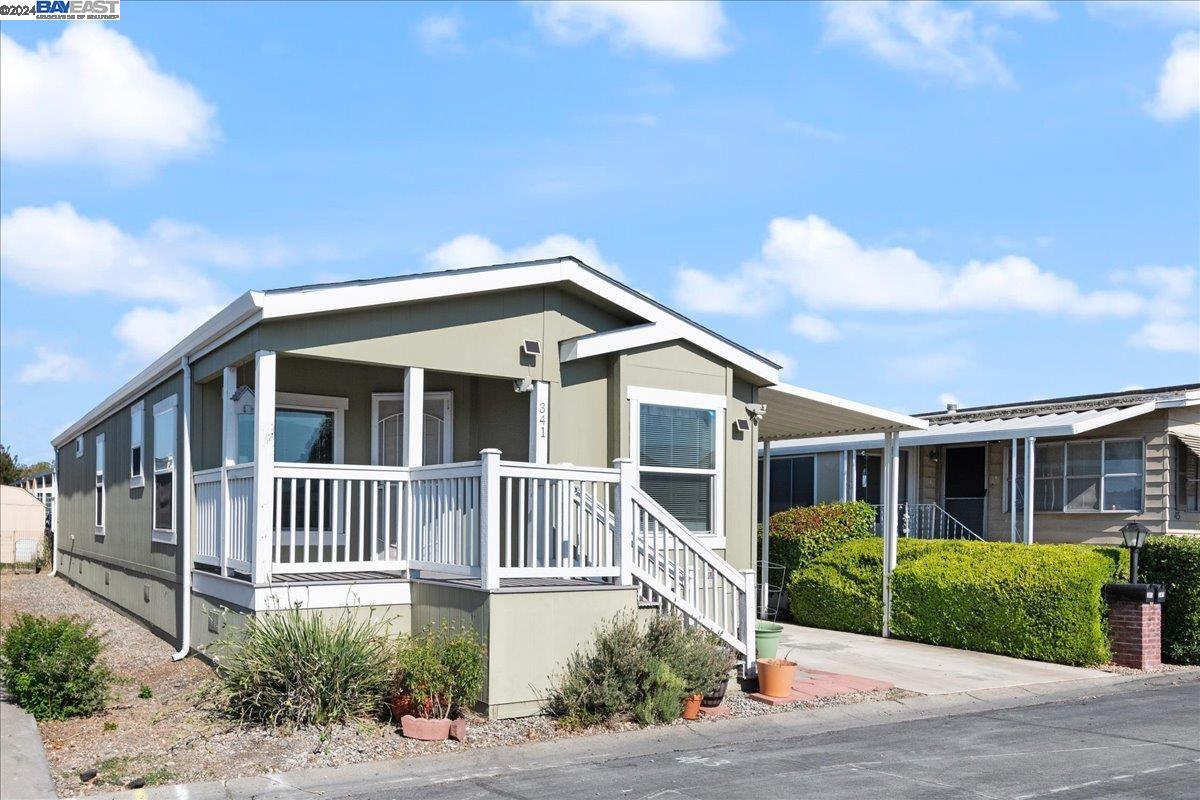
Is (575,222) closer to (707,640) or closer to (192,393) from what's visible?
(192,393)

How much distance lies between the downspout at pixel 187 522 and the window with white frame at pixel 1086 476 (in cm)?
1456

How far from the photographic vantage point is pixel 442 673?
8672 millimetres

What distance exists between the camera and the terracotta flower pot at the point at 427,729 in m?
8.54

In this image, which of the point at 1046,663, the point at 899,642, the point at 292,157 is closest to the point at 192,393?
the point at 292,157

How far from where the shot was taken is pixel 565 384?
11.8 meters

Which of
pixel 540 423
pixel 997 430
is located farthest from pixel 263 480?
pixel 997 430

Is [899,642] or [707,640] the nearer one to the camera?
[707,640]

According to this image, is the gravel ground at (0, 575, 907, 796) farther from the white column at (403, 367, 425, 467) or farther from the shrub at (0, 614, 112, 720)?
the white column at (403, 367, 425, 467)

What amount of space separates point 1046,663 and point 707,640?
19.3 ft

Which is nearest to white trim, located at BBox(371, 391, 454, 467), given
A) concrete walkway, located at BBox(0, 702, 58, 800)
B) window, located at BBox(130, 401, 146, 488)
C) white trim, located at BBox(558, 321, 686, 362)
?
white trim, located at BBox(558, 321, 686, 362)

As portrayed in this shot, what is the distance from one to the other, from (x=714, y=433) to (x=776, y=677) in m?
3.17

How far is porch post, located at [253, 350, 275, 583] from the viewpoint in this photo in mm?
9688

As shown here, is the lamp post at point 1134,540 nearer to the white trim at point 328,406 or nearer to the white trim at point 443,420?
the white trim at point 443,420

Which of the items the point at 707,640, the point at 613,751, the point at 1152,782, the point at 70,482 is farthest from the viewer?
the point at 70,482
